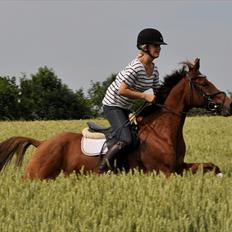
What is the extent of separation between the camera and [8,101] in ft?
290

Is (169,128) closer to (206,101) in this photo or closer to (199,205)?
(206,101)

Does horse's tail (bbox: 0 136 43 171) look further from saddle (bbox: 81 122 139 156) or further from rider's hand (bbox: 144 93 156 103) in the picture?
rider's hand (bbox: 144 93 156 103)

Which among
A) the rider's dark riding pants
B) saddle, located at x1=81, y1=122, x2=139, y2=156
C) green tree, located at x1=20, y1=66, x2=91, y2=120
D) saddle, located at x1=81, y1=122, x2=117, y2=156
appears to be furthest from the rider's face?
green tree, located at x1=20, y1=66, x2=91, y2=120

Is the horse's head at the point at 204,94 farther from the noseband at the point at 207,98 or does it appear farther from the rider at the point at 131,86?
the rider at the point at 131,86

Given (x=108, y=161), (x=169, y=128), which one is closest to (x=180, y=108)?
(x=169, y=128)

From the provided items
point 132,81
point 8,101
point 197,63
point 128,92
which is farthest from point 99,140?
point 8,101

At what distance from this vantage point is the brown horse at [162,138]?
943 cm

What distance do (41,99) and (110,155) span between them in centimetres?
8340

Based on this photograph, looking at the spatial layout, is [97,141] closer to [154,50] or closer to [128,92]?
[128,92]

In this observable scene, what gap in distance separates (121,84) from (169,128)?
0.92 metres

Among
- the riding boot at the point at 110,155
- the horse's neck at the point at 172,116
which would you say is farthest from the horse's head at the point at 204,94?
the riding boot at the point at 110,155

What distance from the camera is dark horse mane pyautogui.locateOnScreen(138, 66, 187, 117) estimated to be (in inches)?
385

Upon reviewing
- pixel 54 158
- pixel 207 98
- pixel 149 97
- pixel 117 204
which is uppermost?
pixel 207 98

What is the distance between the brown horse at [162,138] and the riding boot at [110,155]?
18cm
